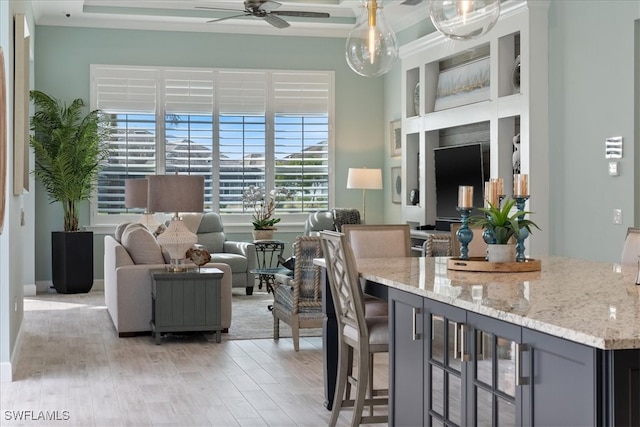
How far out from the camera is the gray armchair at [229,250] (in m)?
9.79

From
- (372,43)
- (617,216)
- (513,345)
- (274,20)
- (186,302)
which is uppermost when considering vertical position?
(274,20)

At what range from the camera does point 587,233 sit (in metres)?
6.78

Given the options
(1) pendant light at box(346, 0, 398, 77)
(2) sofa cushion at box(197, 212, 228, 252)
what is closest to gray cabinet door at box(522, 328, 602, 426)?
(1) pendant light at box(346, 0, 398, 77)

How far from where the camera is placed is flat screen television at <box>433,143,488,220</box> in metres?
8.48

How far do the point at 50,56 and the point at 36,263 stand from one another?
2.51 metres

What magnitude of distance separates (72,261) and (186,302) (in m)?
3.64

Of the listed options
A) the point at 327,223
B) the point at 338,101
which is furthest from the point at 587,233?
the point at 338,101

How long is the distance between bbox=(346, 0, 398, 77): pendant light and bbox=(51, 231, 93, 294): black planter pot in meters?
6.22

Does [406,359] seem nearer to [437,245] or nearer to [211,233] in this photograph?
[437,245]

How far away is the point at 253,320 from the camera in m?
7.97

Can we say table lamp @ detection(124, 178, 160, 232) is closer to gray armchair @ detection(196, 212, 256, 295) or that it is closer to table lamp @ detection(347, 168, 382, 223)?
gray armchair @ detection(196, 212, 256, 295)

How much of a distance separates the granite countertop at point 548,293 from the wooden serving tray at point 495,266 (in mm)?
57

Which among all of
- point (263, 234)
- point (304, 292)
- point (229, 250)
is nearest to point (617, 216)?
point (304, 292)

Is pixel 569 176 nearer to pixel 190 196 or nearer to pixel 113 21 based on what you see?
pixel 190 196
